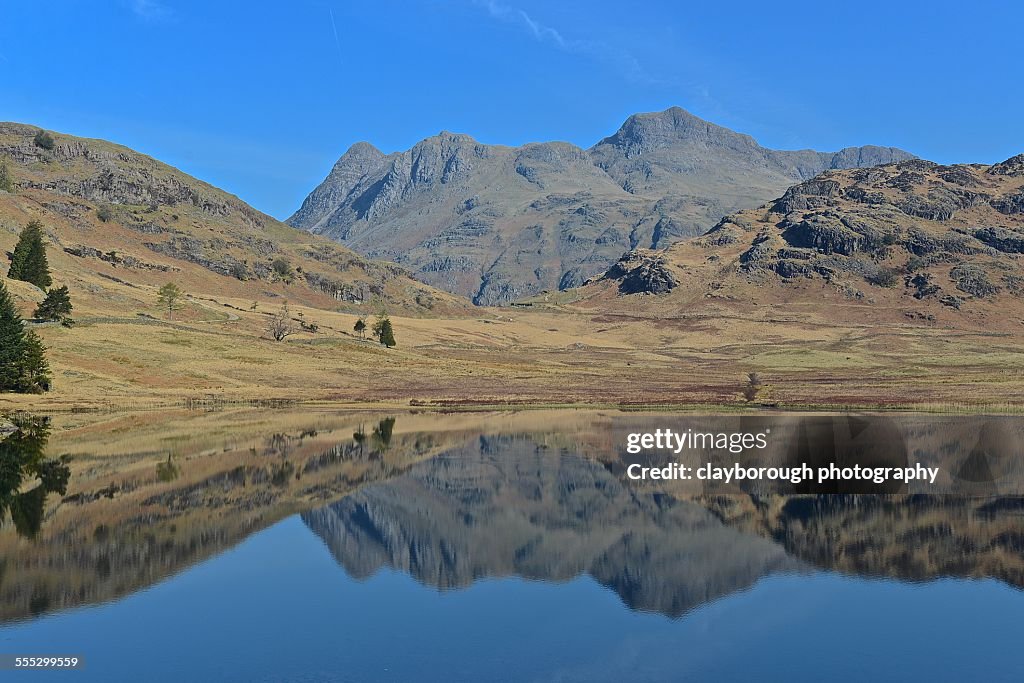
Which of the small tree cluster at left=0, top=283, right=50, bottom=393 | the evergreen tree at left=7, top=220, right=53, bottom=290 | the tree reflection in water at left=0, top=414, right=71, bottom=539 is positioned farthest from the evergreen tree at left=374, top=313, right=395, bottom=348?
the tree reflection in water at left=0, top=414, right=71, bottom=539

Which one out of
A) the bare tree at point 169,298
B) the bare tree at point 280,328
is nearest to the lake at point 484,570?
the bare tree at point 280,328

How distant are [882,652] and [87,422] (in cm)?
6437

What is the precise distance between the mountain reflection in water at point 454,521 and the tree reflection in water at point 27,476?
17 centimetres

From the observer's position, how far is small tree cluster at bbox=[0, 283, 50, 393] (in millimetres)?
77625

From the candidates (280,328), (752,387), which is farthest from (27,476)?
(280,328)

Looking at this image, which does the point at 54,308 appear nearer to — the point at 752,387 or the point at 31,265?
the point at 31,265

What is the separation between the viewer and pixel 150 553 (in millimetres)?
33406

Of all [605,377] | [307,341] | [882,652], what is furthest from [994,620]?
[307,341]

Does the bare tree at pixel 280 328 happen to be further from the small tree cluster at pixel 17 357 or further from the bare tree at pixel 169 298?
the small tree cluster at pixel 17 357

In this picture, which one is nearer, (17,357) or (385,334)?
(17,357)

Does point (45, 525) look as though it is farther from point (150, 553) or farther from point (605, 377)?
point (605, 377)

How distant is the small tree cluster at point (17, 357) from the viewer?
255 feet

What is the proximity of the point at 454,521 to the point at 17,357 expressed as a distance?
5843 centimetres

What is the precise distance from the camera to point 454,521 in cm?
4091
